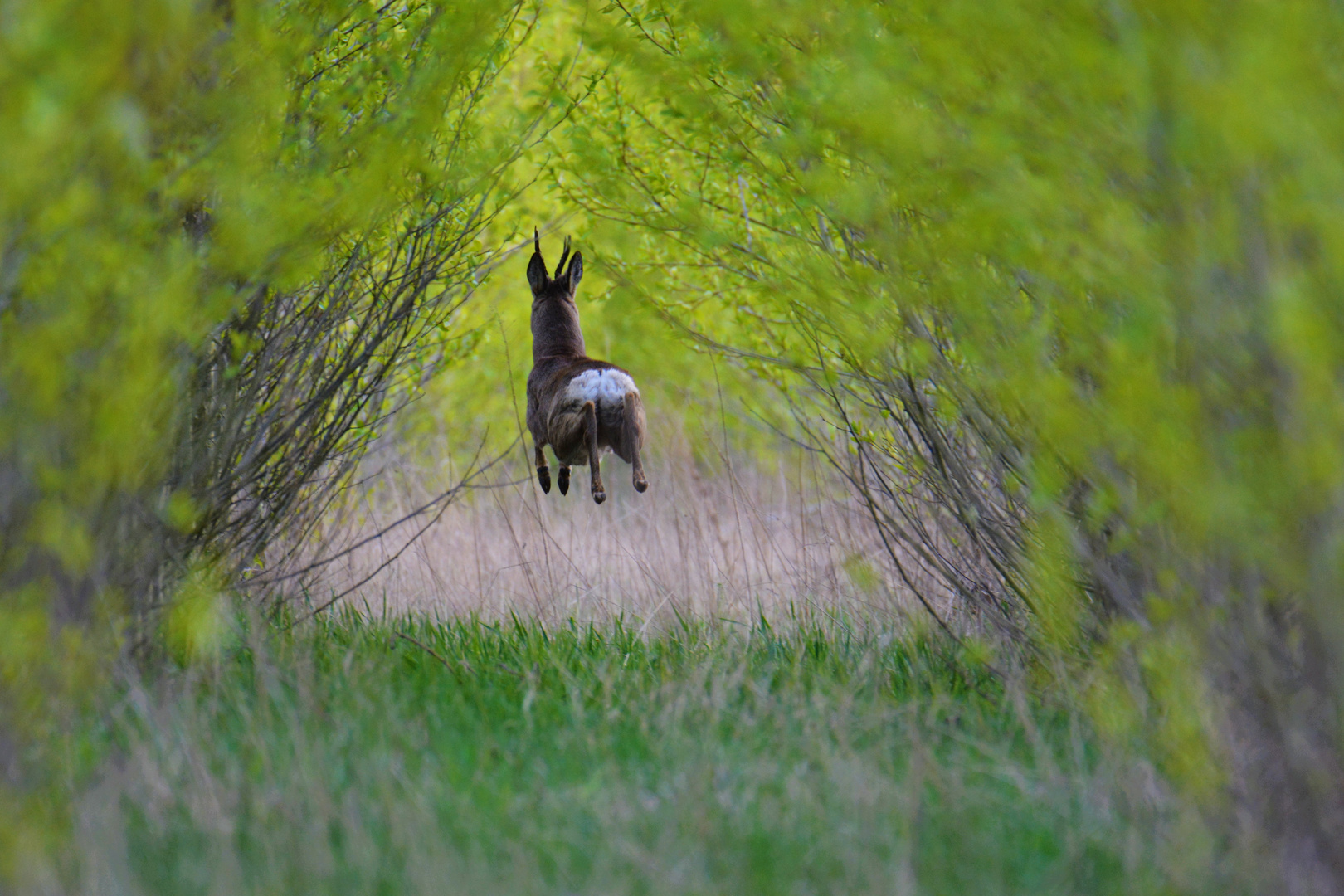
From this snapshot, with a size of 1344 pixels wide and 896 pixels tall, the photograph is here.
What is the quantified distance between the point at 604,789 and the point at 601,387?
1.96 meters

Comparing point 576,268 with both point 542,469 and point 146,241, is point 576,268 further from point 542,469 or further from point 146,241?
point 146,241

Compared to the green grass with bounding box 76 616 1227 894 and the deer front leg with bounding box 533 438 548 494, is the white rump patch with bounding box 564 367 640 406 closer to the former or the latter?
the deer front leg with bounding box 533 438 548 494

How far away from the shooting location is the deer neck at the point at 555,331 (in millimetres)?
5332

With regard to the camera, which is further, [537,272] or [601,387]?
[537,272]

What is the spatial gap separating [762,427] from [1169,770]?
5491 mm

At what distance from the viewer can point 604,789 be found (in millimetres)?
3096

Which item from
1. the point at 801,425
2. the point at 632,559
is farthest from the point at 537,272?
the point at 632,559

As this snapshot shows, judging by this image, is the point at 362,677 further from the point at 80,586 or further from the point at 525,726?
the point at 80,586

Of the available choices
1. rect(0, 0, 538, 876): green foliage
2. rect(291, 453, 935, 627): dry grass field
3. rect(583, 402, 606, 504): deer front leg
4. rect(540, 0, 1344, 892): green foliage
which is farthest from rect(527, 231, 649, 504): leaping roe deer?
rect(540, 0, 1344, 892): green foliage

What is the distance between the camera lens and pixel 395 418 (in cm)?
844

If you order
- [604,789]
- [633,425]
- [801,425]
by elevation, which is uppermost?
[633,425]

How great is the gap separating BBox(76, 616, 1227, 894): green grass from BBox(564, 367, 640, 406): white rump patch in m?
1.06

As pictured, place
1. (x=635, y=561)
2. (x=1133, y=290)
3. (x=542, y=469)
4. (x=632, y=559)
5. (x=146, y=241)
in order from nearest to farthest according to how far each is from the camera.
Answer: (x=1133, y=290) < (x=146, y=241) < (x=542, y=469) < (x=635, y=561) < (x=632, y=559)

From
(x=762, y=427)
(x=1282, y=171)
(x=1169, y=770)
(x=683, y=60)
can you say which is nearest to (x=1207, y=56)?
(x=1282, y=171)
